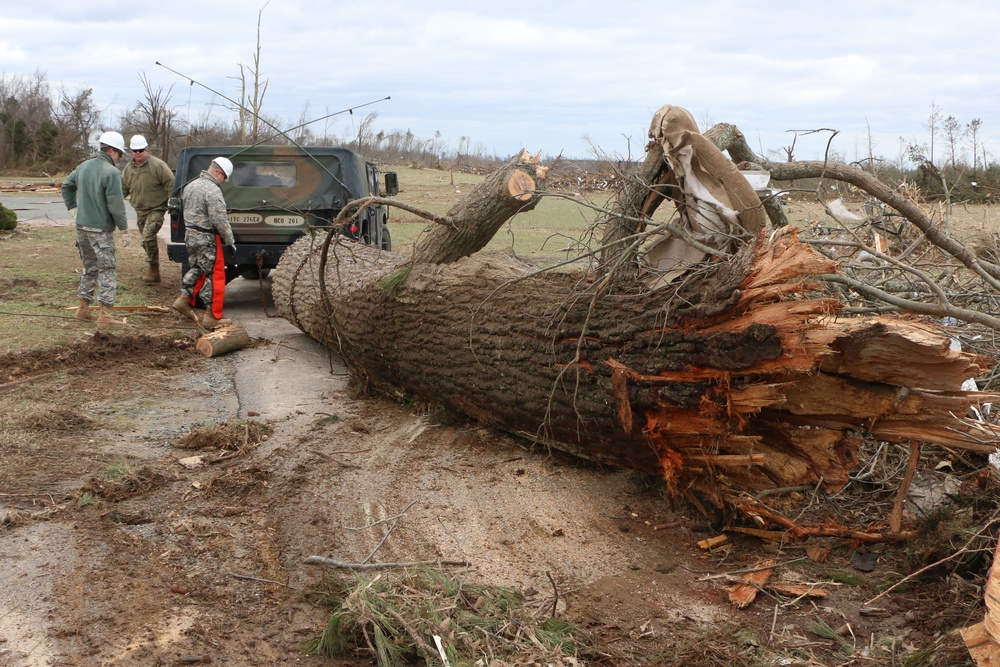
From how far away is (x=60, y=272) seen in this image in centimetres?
1118

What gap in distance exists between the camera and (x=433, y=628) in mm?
3064

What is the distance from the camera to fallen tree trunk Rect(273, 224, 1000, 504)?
367 cm

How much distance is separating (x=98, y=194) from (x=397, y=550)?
20.9 feet

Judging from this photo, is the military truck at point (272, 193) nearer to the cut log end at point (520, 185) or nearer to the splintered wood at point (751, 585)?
the cut log end at point (520, 185)

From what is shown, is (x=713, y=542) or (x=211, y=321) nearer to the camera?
(x=713, y=542)

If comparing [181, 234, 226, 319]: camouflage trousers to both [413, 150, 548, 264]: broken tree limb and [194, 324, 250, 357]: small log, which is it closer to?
[194, 324, 250, 357]: small log

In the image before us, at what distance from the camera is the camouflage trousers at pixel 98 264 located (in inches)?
336

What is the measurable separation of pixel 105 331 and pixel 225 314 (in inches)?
74.8

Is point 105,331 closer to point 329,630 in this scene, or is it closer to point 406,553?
point 406,553

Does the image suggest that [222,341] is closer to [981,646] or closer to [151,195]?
[151,195]

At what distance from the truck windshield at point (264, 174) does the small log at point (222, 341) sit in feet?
7.74

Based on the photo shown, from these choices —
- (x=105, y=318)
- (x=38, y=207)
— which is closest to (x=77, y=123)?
(x=38, y=207)

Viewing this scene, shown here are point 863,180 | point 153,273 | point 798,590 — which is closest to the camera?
point 798,590

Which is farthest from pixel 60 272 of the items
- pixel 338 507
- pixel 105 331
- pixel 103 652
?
pixel 103 652
